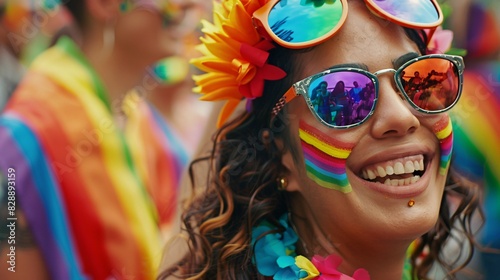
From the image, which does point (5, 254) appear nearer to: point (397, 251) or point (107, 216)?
point (107, 216)

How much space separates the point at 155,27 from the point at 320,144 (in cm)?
198

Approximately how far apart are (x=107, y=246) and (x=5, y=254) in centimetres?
46

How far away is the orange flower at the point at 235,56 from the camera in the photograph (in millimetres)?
2010

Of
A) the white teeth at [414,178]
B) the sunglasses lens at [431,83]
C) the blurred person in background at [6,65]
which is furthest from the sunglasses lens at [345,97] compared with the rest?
the blurred person in background at [6,65]

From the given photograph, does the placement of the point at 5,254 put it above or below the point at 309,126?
below

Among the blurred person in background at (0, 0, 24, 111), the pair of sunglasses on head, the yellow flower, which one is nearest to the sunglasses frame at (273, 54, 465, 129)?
the pair of sunglasses on head

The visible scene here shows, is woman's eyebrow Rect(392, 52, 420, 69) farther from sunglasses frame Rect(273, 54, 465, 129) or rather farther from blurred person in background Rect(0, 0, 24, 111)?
blurred person in background Rect(0, 0, 24, 111)

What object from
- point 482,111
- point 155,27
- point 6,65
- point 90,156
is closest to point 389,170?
point 90,156

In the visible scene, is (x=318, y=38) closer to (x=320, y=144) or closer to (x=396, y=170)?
(x=320, y=144)

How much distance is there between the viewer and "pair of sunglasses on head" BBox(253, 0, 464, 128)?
190cm

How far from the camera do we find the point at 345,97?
6.23 feet

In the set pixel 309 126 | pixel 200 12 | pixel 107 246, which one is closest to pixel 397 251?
pixel 309 126

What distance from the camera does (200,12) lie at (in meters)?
3.85

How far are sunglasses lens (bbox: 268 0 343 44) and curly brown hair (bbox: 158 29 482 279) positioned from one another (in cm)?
9
